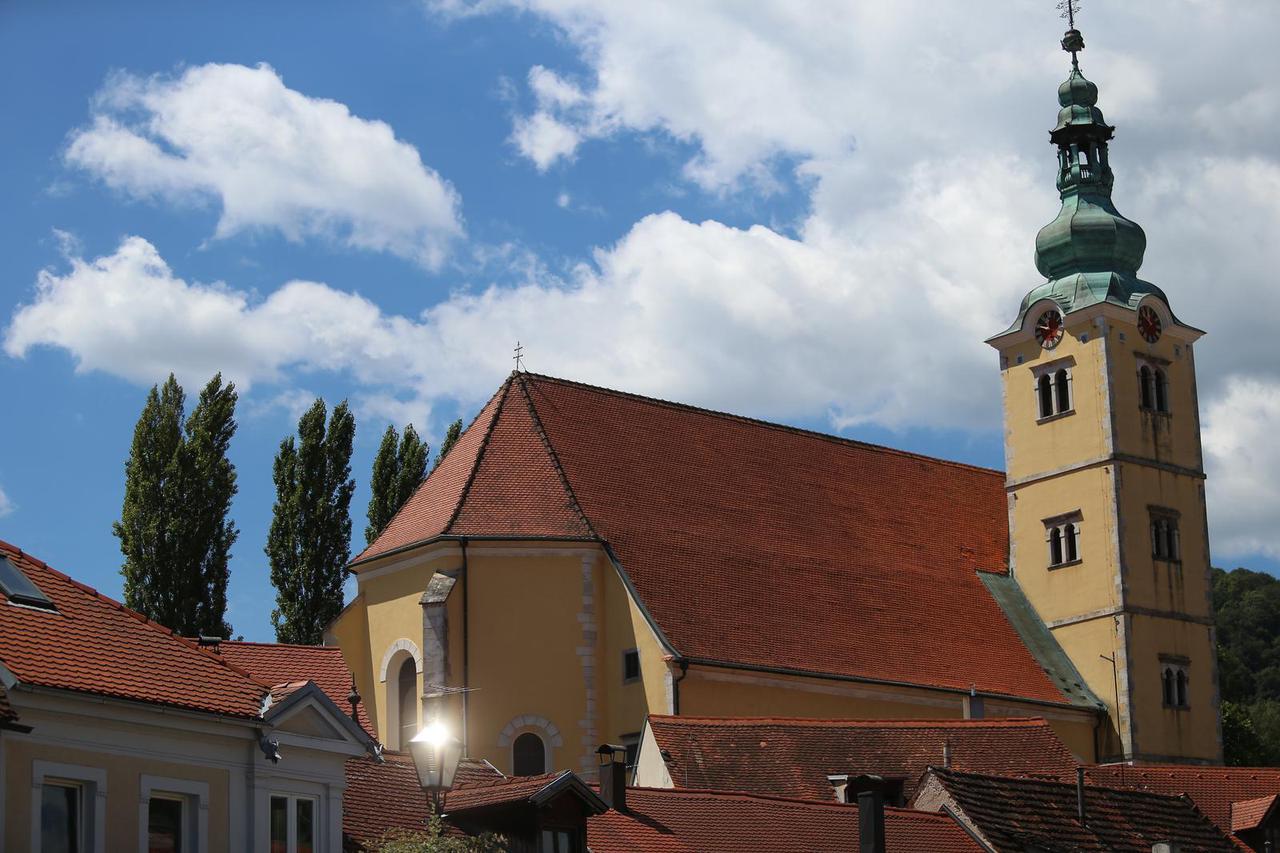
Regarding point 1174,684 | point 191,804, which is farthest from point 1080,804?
point 1174,684

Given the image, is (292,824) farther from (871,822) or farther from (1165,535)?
(1165,535)

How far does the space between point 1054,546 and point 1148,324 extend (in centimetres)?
624

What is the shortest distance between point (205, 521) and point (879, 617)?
16951mm

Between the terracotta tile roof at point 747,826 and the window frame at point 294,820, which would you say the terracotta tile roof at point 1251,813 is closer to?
the terracotta tile roof at point 747,826

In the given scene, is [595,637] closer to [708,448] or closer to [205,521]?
[708,448]

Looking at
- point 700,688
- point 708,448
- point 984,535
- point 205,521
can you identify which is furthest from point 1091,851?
point 205,521

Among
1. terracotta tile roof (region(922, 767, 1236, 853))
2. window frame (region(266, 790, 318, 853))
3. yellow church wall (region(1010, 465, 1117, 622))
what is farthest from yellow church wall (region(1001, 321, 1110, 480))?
window frame (region(266, 790, 318, 853))

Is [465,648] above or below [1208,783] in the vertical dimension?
above

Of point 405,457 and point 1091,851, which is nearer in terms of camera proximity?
point 1091,851

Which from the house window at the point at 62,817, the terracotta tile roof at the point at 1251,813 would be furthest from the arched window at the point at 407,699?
the house window at the point at 62,817

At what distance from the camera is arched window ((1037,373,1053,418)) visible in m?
52.1

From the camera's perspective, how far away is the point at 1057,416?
170 feet

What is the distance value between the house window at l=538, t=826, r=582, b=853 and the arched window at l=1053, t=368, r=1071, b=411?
28.7 meters

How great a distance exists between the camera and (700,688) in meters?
40.6
